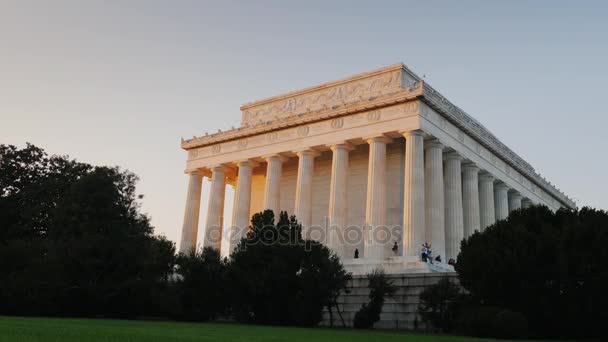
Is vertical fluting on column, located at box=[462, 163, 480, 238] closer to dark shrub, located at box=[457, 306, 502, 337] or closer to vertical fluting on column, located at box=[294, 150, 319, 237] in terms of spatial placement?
vertical fluting on column, located at box=[294, 150, 319, 237]

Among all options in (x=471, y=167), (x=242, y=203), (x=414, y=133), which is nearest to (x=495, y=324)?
(x=414, y=133)

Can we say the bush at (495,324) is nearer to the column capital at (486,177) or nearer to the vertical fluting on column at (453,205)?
the vertical fluting on column at (453,205)

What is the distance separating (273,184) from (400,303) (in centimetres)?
2468

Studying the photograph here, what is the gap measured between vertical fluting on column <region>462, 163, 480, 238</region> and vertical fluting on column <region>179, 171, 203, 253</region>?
89.8ft

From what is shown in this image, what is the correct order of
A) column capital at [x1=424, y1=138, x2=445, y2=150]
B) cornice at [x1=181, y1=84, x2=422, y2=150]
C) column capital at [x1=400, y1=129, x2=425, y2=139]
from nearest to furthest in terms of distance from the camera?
1. column capital at [x1=400, y1=129, x2=425, y2=139]
2. cornice at [x1=181, y1=84, x2=422, y2=150]
3. column capital at [x1=424, y1=138, x2=445, y2=150]

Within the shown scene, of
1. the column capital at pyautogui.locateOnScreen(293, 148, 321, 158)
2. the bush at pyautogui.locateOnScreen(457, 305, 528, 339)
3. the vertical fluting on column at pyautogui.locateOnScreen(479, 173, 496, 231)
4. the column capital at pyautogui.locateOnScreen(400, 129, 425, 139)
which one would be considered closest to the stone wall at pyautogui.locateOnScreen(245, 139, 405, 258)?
the column capital at pyautogui.locateOnScreen(293, 148, 321, 158)

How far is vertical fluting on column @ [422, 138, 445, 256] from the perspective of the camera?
47.0 metres

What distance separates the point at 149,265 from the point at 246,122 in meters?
29.9

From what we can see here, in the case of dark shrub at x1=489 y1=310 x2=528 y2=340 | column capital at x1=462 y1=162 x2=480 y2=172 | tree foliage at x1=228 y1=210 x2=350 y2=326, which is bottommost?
dark shrub at x1=489 y1=310 x2=528 y2=340

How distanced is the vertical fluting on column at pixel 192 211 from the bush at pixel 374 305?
3075cm

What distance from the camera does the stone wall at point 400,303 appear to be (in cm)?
3228

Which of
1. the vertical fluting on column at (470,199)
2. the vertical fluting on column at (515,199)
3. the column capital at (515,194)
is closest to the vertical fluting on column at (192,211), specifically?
the vertical fluting on column at (470,199)

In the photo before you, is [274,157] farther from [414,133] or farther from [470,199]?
[470,199]

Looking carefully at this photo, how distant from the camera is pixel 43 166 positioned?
160 feet
